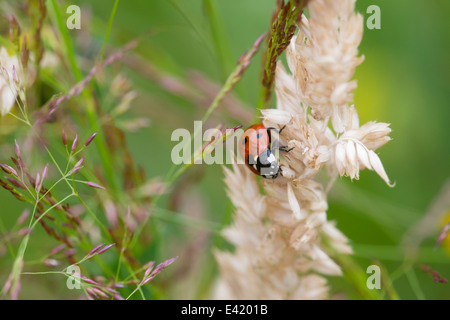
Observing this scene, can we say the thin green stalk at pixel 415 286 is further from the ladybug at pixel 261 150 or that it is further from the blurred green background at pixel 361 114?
the ladybug at pixel 261 150

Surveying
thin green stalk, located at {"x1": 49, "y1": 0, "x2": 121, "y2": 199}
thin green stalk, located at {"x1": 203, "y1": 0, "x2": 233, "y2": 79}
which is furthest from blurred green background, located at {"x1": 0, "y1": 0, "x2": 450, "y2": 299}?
thin green stalk, located at {"x1": 49, "y1": 0, "x2": 121, "y2": 199}

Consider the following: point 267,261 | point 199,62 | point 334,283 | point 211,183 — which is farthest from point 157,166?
point 267,261

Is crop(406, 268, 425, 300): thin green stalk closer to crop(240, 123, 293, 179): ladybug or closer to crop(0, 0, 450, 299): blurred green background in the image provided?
crop(0, 0, 450, 299): blurred green background

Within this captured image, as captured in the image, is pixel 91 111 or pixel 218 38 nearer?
pixel 91 111

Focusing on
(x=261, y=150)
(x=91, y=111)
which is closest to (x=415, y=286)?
(x=261, y=150)

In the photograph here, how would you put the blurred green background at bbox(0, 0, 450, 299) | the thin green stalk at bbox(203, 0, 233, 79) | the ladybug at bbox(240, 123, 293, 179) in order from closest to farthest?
the ladybug at bbox(240, 123, 293, 179) < the thin green stalk at bbox(203, 0, 233, 79) < the blurred green background at bbox(0, 0, 450, 299)

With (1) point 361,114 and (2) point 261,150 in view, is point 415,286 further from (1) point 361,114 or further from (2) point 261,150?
(1) point 361,114
